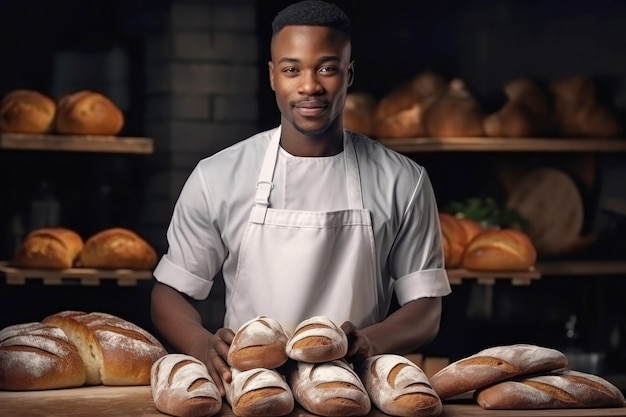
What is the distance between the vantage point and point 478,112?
3.88 meters

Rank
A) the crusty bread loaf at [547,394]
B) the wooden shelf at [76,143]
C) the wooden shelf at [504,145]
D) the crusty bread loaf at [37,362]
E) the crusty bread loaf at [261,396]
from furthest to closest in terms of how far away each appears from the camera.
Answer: the wooden shelf at [504,145]
the wooden shelf at [76,143]
the crusty bread loaf at [37,362]
the crusty bread loaf at [547,394]
the crusty bread loaf at [261,396]

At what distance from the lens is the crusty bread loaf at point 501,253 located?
12.3 ft

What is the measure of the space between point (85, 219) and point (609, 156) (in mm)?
1931

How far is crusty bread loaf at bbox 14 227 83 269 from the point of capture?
3682mm

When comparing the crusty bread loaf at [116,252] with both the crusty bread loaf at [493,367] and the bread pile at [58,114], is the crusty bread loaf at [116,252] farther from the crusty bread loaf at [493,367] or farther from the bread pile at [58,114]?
the crusty bread loaf at [493,367]

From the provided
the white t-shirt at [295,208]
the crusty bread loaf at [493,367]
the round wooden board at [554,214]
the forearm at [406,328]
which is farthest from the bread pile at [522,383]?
the round wooden board at [554,214]

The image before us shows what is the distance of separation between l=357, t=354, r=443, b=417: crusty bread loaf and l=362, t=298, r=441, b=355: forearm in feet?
0.72

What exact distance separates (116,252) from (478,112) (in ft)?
4.40

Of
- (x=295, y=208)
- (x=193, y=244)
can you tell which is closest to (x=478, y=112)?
(x=295, y=208)

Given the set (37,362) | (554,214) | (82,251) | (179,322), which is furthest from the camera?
(554,214)

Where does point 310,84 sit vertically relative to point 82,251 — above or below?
above

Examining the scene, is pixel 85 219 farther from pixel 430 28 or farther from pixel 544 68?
pixel 544 68

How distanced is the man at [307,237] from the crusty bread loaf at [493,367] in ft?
1.08

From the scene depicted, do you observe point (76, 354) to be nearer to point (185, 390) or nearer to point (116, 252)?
point (185, 390)
